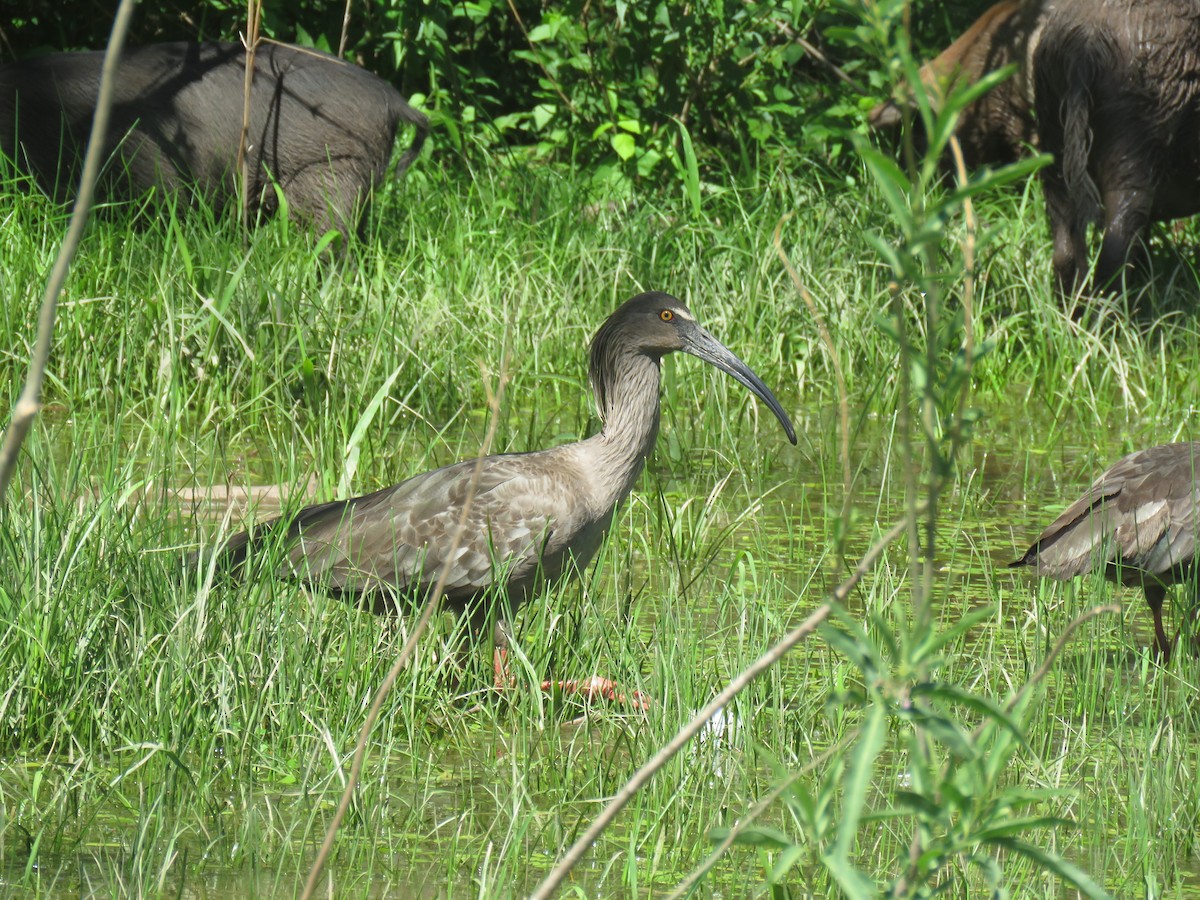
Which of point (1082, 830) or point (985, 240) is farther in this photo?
point (1082, 830)

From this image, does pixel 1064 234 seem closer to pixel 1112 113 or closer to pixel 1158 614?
pixel 1112 113

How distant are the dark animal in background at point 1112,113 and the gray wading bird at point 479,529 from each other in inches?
165

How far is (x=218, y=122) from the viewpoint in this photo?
8.33 m

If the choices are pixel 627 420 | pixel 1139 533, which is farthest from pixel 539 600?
pixel 1139 533

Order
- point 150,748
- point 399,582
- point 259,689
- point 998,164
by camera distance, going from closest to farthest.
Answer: point 150,748 → point 259,689 → point 399,582 → point 998,164

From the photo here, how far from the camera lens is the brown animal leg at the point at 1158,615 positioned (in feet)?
16.0

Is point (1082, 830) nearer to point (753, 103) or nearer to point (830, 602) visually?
point (830, 602)

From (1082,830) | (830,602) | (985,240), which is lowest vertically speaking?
(1082,830)

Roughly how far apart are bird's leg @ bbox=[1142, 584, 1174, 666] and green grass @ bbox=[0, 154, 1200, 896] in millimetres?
153

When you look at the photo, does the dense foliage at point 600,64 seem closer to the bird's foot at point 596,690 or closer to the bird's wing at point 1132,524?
the bird's wing at point 1132,524

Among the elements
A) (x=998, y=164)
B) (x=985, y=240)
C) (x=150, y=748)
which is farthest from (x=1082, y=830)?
(x=998, y=164)

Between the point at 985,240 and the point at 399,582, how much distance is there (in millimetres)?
3086

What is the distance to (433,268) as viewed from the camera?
7.93 metres

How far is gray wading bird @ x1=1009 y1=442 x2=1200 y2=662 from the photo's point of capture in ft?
15.8
